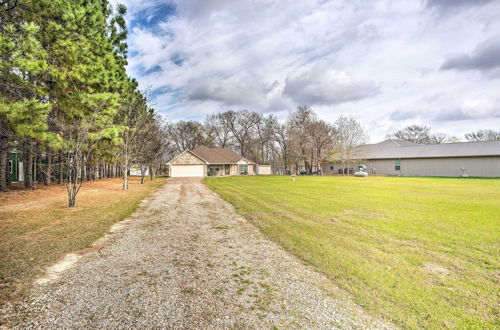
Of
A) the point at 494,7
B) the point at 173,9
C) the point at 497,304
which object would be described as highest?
the point at 173,9

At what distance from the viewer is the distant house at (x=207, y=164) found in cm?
3728

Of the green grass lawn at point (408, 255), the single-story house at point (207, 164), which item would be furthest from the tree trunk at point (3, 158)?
the single-story house at point (207, 164)

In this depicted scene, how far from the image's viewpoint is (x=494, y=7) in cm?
1147

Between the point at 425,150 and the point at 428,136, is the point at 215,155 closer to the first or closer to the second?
the point at 425,150

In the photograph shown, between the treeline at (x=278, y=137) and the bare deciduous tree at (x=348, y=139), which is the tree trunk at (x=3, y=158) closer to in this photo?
the treeline at (x=278, y=137)

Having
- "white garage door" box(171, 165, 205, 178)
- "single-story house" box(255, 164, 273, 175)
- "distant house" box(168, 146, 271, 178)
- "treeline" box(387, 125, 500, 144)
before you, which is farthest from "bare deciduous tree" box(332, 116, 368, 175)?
"white garage door" box(171, 165, 205, 178)

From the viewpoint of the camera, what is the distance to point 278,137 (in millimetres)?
51469

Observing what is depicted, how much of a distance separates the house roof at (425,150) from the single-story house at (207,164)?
21.3 metres

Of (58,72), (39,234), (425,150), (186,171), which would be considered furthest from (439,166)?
(39,234)

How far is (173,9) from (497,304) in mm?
15240

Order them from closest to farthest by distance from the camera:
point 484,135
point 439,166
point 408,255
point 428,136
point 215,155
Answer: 1. point 408,255
2. point 439,166
3. point 215,155
4. point 484,135
5. point 428,136

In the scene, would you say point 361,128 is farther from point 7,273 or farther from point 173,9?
point 7,273

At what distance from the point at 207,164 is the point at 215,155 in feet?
14.1

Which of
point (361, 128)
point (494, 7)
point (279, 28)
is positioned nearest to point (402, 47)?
point (494, 7)
